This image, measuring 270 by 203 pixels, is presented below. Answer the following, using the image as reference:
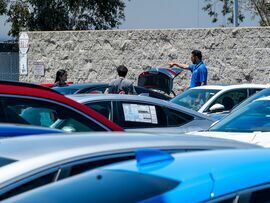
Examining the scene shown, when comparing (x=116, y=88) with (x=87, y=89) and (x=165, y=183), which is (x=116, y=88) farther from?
(x=165, y=183)

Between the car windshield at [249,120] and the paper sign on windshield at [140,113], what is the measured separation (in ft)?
3.26

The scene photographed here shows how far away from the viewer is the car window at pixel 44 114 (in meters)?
5.85

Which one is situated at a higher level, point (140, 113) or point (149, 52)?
point (149, 52)

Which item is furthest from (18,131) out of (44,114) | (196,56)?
(196,56)

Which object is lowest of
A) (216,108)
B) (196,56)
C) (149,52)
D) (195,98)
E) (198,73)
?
(216,108)

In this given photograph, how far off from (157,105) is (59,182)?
6597 mm

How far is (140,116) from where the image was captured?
9461 mm

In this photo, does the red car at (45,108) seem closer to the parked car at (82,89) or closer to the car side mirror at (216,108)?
the car side mirror at (216,108)

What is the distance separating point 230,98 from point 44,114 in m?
7.40

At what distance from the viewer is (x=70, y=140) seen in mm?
3689

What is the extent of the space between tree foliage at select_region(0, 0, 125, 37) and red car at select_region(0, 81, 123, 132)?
74.7 ft

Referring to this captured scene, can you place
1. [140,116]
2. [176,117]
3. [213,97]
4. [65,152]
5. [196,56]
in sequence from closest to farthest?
[65,152] < [140,116] < [176,117] < [213,97] < [196,56]

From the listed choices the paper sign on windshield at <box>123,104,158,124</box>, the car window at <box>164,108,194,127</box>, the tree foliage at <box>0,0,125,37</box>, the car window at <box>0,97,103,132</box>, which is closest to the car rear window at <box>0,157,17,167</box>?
the car window at <box>0,97,103,132</box>

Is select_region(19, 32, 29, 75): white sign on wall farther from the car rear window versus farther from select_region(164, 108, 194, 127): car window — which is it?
the car rear window
